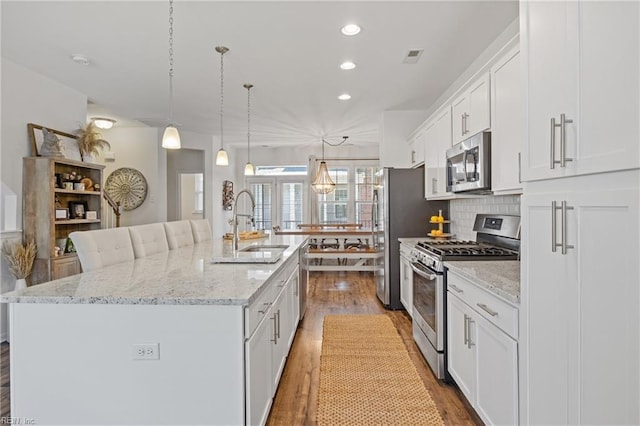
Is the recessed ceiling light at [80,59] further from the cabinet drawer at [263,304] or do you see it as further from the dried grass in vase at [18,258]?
the cabinet drawer at [263,304]

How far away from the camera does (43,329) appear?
1.60m

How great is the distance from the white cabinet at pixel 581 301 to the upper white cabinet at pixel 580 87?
70 mm

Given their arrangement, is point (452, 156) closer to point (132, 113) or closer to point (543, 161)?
point (543, 161)

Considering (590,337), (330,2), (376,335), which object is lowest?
(376,335)

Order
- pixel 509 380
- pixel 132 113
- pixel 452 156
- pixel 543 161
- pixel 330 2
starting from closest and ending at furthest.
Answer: pixel 543 161
pixel 509 380
pixel 330 2
pixel 452 156
pixel 132 113

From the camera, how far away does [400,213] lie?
183 inches

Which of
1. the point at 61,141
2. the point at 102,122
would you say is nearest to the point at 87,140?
the point at 61,141

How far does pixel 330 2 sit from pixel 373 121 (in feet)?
11.8

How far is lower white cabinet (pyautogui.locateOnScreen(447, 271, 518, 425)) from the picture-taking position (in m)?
1.68

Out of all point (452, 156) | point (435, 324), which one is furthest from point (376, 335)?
point (452, 156)

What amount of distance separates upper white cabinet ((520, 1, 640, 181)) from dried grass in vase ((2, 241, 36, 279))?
419 cm

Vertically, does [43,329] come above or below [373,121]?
below

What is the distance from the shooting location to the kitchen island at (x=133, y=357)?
1551mm

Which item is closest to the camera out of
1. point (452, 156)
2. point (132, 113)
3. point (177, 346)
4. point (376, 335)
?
point (177, 346)
